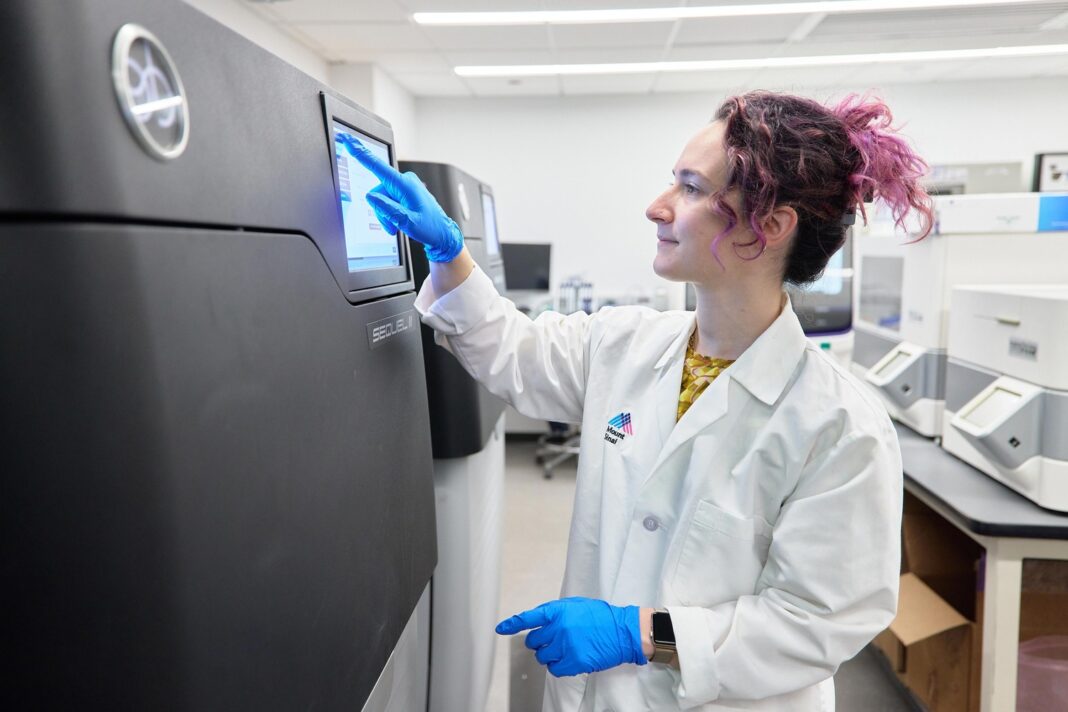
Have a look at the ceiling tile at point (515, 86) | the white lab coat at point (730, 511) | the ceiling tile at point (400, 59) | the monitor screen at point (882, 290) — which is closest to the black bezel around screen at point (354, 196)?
the white lab coat at point (730, 511)

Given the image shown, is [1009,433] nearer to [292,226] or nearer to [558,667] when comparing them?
[558,667]

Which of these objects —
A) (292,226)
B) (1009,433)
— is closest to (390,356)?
(292,226)

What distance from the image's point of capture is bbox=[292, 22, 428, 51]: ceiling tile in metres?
3.93

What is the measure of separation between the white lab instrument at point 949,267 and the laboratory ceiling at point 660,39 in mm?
2118

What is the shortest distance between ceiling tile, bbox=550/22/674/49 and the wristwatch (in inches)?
146

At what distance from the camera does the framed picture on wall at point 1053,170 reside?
215 inches

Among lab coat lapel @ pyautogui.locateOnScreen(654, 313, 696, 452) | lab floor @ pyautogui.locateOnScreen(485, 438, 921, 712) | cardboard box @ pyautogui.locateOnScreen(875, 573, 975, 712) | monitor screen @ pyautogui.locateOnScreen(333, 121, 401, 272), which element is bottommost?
lab floor @ pyautogui.locateOnScreen(485, 438, 921, 712)

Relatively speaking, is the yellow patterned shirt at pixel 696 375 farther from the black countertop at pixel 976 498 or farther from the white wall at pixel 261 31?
the white wall at pixel 261 31

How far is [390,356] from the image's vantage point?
76 centimetres

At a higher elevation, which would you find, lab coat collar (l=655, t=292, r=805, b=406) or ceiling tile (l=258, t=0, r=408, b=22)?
ceiling tile (l=258, t=0, r=408, b=22)

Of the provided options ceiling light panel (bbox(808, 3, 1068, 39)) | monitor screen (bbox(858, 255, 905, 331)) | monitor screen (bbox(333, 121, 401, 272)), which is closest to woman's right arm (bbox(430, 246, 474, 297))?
monitor screen (bbox(333, 121, 401, 272))

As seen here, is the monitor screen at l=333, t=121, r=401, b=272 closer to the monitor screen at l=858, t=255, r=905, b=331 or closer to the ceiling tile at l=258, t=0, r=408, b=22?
the monitor screen at l=858, t=255, r=905, b=331

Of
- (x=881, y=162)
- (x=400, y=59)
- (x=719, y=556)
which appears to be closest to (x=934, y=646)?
(x=719, y=556)

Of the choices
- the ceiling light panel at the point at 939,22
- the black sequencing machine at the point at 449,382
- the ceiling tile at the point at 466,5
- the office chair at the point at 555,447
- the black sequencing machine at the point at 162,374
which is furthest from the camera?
the office chair at the point at 555,447
